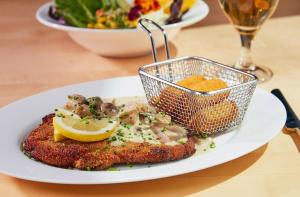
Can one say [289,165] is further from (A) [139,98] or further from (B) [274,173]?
(A) [139,98]

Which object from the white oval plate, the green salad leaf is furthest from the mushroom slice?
the green salad leaf

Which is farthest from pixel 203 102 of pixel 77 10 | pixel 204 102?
pixel 77 10

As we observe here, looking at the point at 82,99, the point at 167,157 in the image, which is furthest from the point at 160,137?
the point at 82,99

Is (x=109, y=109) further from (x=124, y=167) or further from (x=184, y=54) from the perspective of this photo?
(x=184, y=54)

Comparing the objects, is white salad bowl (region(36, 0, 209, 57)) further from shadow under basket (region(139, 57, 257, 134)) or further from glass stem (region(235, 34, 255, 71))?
shadow under basket (region(139, 57, 257, 134))

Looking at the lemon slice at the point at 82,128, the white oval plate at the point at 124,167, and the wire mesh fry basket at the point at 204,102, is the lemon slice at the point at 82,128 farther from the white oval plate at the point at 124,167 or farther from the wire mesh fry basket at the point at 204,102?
the wire mesh fry basket at the point at 204,102

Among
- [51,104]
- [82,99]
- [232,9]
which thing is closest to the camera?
[82,99]

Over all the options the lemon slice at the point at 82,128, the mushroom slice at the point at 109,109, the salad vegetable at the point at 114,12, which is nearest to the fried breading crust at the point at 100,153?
the lemon slice at the point at 82,128
